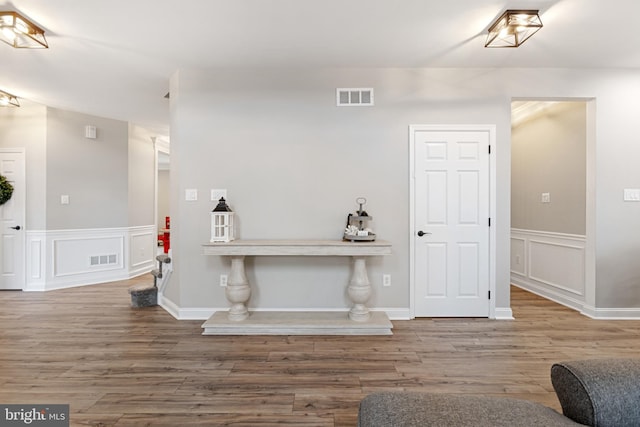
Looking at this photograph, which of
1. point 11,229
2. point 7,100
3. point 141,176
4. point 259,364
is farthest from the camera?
point 141,176

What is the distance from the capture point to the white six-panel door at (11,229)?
4453mm

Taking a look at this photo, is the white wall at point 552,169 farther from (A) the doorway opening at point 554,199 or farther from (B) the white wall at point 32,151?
(B) the white wall at point 32,151

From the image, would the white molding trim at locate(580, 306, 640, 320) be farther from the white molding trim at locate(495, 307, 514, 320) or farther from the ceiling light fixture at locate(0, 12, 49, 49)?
the ceiling light fixture at locate(0, 12, 49, 49)

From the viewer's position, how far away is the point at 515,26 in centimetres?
240

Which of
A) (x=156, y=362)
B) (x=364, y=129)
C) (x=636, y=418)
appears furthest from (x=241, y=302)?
(x=636, y=418)

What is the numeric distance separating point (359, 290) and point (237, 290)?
3.78 ft

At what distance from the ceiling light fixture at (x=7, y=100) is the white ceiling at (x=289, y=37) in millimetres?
471

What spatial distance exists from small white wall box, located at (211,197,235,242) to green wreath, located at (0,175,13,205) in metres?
3.51

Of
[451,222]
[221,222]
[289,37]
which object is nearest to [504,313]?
[451,222]

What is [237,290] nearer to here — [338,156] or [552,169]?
[338,156]

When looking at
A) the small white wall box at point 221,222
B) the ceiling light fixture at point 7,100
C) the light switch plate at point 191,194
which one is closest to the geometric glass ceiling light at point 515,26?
the small white wall box at point 221,222

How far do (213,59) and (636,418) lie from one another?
363 centimetres

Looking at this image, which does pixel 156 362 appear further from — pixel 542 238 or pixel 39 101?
pixel 542 238

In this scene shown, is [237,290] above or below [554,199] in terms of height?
below
